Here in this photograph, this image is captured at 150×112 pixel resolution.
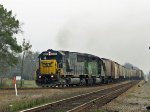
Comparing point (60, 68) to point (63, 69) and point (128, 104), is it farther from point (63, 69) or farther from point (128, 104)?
point (128, 104)

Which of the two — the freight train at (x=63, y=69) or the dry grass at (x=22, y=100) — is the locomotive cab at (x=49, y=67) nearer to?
the freight train at (x=63, y=69)

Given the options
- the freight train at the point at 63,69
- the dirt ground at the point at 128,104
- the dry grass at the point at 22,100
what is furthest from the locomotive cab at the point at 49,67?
the dirt ground at the point at 128,104

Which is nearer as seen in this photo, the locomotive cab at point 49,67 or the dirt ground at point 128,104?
the dirt ground at point 128,104

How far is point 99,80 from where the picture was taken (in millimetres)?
56656

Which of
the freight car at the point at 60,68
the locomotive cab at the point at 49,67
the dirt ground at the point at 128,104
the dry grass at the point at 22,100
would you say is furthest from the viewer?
the freight car at the point at 60,68

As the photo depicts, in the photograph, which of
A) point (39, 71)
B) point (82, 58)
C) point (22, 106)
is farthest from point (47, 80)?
point (22, 106)

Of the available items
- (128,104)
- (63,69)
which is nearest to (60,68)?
(63,69)

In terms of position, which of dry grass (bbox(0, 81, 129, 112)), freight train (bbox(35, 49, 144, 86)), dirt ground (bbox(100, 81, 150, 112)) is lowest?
dirt ground (bbox(100, 81, 150, 112))

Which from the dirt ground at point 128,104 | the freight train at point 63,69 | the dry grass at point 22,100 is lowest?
the dirt ground at point 128,104

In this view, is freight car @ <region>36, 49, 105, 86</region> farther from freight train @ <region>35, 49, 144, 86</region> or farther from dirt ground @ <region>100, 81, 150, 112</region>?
dirt ground @ <region>100, 81, 150, 112</region>

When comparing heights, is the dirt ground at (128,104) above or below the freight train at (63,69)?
below

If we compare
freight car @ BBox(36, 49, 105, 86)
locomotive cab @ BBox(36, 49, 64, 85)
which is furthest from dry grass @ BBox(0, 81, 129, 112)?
freight car @ BBox(36, 49, 105, 86)

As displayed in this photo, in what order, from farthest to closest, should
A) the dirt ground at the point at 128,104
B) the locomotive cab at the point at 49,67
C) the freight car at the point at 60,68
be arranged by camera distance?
the freight car at the point at 60,68, the locomotive cab at the point at 49,67, the dirt ground at the point at 128,104

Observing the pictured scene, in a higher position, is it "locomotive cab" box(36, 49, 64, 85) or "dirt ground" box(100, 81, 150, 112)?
"locomotive cab" box(36, 49, 64, 85)
